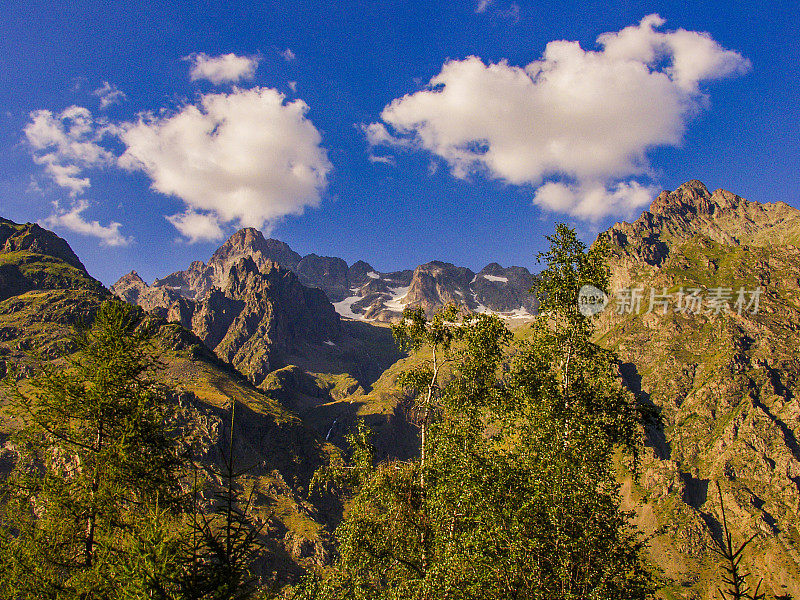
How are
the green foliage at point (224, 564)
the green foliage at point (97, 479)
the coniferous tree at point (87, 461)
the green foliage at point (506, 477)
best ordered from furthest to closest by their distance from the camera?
1. the green foliage at point (506, 477)
2. the coniferous tree at point (87, 461)
3. the green foliage at point (97, 479)
4. the green foliage at point (224, 564)

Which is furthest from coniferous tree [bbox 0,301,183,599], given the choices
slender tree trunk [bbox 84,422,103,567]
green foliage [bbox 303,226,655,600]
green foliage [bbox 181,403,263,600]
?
green foliage [bbox 303,226,655,600]

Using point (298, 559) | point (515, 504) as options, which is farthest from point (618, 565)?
point (298, 559)

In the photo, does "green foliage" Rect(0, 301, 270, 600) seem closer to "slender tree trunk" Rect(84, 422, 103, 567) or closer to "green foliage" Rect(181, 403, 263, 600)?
"slender tree trunk" Rect(84, 422, 103, 567)

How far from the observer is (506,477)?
19.9m

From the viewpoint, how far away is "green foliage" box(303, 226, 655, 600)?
1827 cm

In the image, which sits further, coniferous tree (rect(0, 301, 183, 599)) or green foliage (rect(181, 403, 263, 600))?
coniferous tree (rect(0, 301, 183, 599))

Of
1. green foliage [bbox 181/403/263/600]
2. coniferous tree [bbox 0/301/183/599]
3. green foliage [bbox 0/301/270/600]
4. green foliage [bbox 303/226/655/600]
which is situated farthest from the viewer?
green foliage [bbox 303/226/655/600]

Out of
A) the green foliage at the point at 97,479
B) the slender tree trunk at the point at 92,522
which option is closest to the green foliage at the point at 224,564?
the green foliage at the point at 97,479

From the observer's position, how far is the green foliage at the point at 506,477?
18.3 meters

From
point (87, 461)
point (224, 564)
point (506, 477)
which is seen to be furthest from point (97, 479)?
point (506, 477)

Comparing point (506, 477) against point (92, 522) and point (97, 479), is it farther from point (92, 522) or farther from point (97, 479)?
point (97, 479)

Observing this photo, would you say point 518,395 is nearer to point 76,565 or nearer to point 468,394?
point 468,394

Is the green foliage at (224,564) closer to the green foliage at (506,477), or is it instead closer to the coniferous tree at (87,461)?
the coniferous tree at (87,461)

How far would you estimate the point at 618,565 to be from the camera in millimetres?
18359
